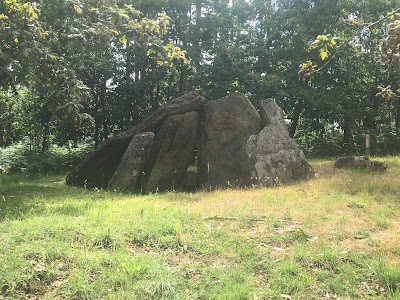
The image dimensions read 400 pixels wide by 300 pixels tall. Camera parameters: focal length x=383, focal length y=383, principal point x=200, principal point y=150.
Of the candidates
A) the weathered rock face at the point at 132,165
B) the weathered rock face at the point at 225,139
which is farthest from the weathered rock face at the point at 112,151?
the weathered rock face at the point at 132,165

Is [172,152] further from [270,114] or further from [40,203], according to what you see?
[40,203]

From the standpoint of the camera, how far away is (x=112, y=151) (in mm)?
13625

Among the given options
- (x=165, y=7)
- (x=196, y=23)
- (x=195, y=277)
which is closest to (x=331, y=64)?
(x=196, y=23)

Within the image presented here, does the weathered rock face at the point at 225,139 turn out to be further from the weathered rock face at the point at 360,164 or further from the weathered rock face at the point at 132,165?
the weathered rock face at the point at 360,164

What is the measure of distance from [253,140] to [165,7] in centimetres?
1331

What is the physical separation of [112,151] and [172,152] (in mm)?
Result: 2416

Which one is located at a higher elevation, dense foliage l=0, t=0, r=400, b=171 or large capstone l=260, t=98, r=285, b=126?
dense foliage l=0, t=0, r=400, b=171

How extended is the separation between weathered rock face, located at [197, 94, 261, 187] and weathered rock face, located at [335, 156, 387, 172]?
→ 3.02 metres

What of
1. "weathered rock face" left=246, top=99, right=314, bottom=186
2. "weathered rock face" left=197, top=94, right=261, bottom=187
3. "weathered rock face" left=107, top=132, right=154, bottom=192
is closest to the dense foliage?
"weathered rock face" left=197, top=94, right=261, bottom=187

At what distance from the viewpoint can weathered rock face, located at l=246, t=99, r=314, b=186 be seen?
1062cm

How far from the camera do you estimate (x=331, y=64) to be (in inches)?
823

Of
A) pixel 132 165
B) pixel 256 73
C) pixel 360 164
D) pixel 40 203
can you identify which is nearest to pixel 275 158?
pixel 360 164

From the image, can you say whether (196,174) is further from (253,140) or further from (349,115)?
(349,115)

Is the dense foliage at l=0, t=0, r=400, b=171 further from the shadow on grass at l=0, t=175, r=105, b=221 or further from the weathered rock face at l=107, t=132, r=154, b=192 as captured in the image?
the shadow on grass at l=0, t=175, r=105, b=221
